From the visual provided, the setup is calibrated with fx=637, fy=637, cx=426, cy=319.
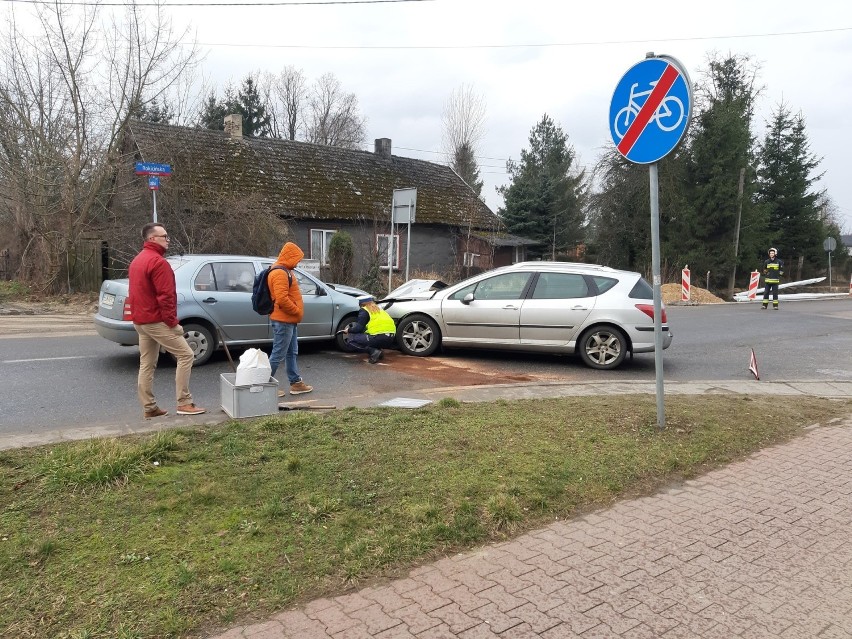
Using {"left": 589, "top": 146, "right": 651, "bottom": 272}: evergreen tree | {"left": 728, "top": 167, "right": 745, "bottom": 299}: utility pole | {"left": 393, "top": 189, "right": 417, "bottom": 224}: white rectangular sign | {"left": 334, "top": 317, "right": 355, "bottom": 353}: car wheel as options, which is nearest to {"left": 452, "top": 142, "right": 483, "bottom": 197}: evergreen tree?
{"left": 589, "top": 146, "right": 651, "bottom": 272}: evergreen tree

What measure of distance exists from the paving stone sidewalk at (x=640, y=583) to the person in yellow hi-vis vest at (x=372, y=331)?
5.87 m

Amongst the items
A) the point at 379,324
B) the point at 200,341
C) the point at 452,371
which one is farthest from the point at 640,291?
the point at 200,341

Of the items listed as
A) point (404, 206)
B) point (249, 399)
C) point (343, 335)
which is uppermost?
point (404, 206)

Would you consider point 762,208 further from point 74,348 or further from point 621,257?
point 74,348

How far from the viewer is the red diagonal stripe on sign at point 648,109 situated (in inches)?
200

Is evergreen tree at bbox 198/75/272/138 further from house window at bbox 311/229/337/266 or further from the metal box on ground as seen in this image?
the metal box on ground

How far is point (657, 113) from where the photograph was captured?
5152 millimetres

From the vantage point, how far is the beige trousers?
5973 millimetres

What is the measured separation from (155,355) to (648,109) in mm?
4938

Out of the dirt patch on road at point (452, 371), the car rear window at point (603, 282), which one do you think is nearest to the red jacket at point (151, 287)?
the dirt patch on road at point (452, 371)

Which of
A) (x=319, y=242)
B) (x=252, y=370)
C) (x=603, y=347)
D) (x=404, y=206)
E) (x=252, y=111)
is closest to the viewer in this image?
(x=252, y=370)

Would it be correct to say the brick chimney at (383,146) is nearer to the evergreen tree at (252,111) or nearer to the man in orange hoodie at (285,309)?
the evergreen tree at (252,111)

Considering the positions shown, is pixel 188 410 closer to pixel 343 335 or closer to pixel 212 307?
pixel 212 307

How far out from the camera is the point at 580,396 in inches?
282
